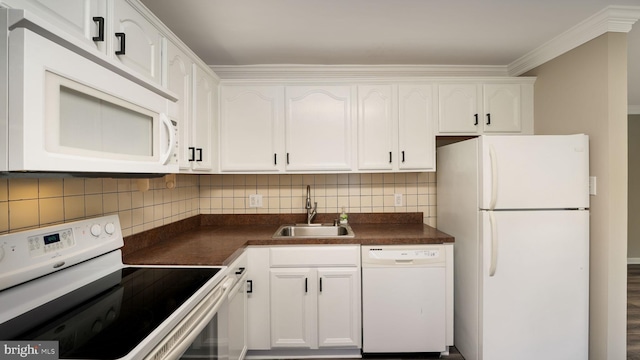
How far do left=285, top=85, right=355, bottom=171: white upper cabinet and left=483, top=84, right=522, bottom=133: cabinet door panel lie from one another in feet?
3.64

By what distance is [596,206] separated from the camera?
178 centimetres

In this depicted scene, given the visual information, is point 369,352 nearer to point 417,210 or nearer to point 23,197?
point 417,210

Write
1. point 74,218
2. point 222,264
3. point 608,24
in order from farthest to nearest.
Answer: point 608,24 < point 222,264 < point 74,218

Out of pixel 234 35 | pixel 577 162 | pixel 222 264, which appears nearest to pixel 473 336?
pixel 577 162

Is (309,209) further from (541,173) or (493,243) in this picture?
(541,173)

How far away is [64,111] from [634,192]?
617 centimetres

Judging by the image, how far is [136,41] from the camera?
125cm

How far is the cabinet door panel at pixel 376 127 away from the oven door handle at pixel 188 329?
56.1 inches

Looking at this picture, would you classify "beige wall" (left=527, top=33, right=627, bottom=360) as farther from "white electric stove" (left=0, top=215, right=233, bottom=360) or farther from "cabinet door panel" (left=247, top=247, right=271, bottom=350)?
"white electric stove" (left=0, top=215, right=233, bottom=360)

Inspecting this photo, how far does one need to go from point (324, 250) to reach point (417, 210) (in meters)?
1.07

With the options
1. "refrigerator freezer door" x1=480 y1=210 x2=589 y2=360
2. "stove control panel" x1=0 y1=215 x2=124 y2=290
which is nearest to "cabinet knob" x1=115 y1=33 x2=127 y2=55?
"stove control panel" x1=0 y1=215 x2=124 y2=290

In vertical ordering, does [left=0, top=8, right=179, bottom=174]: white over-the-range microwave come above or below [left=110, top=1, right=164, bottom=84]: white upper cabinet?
below

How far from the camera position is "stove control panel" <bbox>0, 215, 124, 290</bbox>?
91 centimetres

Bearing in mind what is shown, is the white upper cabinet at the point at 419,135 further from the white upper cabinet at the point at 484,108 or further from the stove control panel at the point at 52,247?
the stove control panel at the point at 52,247
